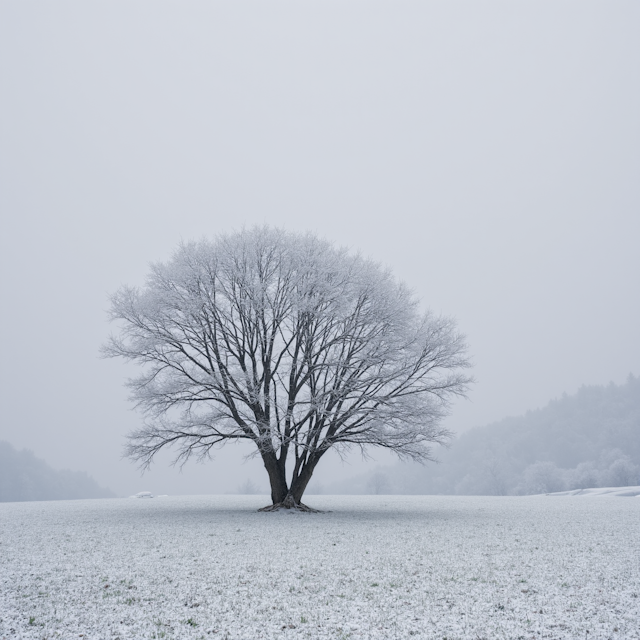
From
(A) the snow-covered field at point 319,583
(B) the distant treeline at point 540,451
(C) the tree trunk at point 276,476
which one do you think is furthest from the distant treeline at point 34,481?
(A) the snow-covered field at point 319,583

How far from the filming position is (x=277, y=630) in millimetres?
6691

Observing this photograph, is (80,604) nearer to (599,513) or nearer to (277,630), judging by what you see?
(277,630)

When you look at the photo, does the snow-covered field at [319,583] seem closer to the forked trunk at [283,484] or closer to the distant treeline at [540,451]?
the forked trunk at [283,484]

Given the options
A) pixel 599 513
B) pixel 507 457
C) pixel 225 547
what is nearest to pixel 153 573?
pixel 225 547

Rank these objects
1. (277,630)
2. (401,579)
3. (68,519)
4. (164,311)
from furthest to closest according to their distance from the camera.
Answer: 1. (164,311)
2. (68,519)
3. (401,579)
4. (277,630)

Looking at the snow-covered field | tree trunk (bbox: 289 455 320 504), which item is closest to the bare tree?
tree trunk (bbox: 289 455 320 504)

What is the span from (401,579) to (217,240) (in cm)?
1800

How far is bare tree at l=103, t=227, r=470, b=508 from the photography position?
21.8 m

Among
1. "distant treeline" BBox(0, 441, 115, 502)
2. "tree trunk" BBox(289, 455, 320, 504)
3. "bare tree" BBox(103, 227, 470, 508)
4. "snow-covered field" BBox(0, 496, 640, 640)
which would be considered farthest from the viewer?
"distant treeline" BBox(0, 441, 115, 502)

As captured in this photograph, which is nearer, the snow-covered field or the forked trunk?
the snow-covered field

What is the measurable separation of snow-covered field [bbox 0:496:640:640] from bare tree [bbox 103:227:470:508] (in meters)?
6.11

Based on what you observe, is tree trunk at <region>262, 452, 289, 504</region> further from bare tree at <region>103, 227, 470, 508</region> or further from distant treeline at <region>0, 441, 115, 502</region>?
distant treeline at <region>0, 441, 115, 502</region>

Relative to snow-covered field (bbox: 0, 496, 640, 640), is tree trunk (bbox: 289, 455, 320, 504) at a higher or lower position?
higher

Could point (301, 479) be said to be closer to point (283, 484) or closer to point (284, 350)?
point (283, 484)
